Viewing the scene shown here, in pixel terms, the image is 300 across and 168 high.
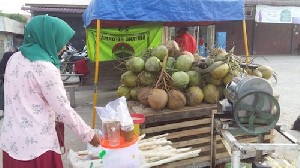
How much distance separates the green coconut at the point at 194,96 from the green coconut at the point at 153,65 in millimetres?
448

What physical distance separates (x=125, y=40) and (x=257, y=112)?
4480mm

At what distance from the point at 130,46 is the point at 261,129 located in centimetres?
448

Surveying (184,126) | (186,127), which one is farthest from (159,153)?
(186,127)

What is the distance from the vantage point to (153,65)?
3494mm

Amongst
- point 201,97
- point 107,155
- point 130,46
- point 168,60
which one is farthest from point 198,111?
point 130,46

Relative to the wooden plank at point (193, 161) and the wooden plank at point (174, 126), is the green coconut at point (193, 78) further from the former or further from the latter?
the wooden plank at point (193, 161)

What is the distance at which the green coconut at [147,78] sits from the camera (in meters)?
3.55

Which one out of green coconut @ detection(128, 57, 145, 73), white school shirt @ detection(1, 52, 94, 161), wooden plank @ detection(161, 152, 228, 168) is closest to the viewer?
white school shirt @ detection(1, 52, 94, 161)

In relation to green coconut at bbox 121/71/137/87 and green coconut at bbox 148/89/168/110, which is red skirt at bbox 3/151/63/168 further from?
green coconut at bbox 121/71/137/87

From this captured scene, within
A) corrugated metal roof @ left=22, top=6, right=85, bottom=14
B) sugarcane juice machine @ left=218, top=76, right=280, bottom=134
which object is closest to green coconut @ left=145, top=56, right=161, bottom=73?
sugarcane juice machine @ left=218, top=76, right=280, bottom=134

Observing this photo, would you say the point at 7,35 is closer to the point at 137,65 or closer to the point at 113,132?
the point at 137,65

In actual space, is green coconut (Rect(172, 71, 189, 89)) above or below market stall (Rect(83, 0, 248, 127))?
below

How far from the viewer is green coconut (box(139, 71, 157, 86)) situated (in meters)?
3.55

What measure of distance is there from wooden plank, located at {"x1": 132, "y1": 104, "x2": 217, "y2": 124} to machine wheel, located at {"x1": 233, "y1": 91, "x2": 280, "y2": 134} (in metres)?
1.18
